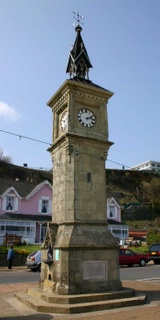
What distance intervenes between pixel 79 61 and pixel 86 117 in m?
3.04

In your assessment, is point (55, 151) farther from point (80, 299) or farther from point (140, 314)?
point (140, 314)

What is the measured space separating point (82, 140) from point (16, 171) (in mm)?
59087

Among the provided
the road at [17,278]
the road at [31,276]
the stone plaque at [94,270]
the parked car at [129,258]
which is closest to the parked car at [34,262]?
the road at [31,276]

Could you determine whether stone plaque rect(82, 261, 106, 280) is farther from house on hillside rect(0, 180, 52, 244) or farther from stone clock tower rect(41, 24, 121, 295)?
house on hillside rect(0, 180, 52, 244)

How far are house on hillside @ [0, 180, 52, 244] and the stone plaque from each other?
74.0ft

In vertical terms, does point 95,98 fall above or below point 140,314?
above

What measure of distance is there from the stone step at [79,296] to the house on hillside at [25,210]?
73.7 feet

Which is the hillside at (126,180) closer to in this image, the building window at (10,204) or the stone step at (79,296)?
the building window at (10,204)

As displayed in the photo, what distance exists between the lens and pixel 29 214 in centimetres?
3609

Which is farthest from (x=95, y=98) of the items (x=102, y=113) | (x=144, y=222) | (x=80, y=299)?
(x=144, y=222)

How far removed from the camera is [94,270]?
35.5 feet

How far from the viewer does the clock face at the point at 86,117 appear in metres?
12.6

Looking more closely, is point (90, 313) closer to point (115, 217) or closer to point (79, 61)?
point (79, 61)

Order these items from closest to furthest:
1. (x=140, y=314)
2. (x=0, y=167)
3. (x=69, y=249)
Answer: (x=140, y=314) → (x=69, y=249) → (x=0, y=167)
